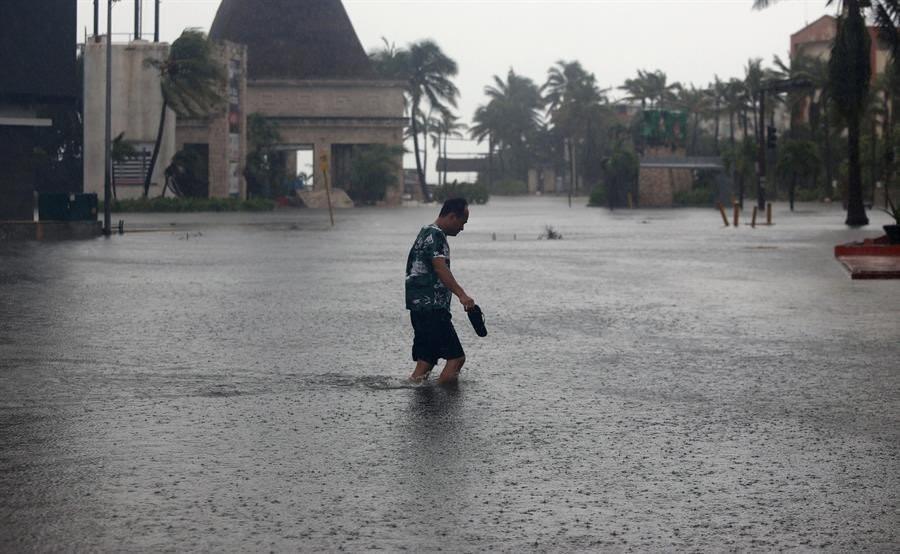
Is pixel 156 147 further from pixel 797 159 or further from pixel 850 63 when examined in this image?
pixel 850 63

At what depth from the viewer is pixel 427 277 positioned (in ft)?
36.0

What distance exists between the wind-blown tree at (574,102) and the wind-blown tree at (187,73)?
2876 inches

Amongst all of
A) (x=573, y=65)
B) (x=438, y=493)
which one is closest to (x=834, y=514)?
(x=438, y=493)

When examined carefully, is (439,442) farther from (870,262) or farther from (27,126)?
(27,126)

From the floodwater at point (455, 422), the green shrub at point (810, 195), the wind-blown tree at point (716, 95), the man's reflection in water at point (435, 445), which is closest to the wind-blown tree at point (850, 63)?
the floodwater at point (455, 422)

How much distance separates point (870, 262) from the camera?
24812 millimetres

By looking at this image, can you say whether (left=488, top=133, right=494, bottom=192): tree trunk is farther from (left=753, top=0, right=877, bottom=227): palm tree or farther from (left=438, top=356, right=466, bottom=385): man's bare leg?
(left=438, top=356, right=466, bottom=385): man's bare leg

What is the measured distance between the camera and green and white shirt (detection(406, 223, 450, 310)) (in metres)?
10.9

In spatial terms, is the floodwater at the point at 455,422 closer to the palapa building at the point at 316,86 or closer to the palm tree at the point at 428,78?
the palapa building at the point at 316,86

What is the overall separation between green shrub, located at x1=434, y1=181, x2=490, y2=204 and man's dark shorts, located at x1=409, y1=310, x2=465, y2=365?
93.9 metres

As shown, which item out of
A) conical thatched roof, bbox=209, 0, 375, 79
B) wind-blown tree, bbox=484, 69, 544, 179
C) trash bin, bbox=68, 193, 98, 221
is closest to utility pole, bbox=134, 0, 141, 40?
conical thatched roof, bbox=209, 0, 375, 79

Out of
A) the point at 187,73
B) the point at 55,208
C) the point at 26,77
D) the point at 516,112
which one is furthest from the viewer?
the point at 516,112

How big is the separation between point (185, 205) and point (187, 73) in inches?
267

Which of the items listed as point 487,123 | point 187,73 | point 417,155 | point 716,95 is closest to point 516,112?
point 487,123
